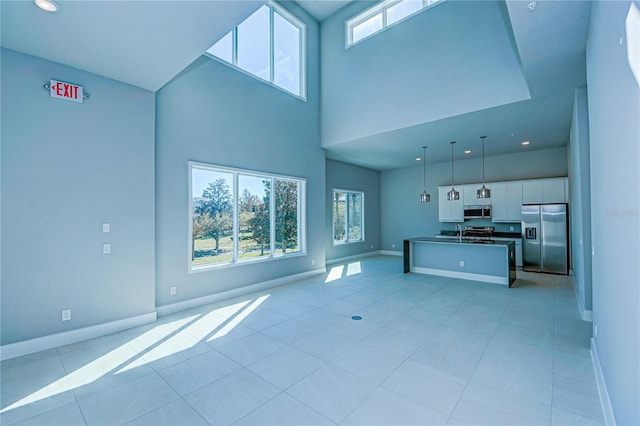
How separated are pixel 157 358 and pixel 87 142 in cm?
276

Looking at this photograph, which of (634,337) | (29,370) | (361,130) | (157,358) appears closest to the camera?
(634,337)

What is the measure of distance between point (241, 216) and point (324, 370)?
11.2 ft

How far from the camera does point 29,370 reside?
8.70 ft

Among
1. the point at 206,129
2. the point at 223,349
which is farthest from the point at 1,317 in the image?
the point at 206,129

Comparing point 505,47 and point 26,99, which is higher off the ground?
point 505,47

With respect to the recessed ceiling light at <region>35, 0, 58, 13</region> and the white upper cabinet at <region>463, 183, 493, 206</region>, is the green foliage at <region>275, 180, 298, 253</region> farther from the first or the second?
the white upper cabinet at <region>463, 183, 493, 206</region>

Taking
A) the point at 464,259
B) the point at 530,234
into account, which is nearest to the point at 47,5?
the point at 464,259

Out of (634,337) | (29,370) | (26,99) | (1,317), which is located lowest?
(29,370)

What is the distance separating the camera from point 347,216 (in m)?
8.89

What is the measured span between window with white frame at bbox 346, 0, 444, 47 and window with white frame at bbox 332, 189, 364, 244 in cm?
408

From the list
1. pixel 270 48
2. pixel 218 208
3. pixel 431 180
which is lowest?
pixel 218 208

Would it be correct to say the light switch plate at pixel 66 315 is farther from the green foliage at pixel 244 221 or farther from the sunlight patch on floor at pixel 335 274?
the sunlight patch on floor at pixel 335 274

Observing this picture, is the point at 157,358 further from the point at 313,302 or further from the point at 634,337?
the point at 634,337

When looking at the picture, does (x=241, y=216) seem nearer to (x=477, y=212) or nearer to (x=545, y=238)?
(x=477, y=212)
